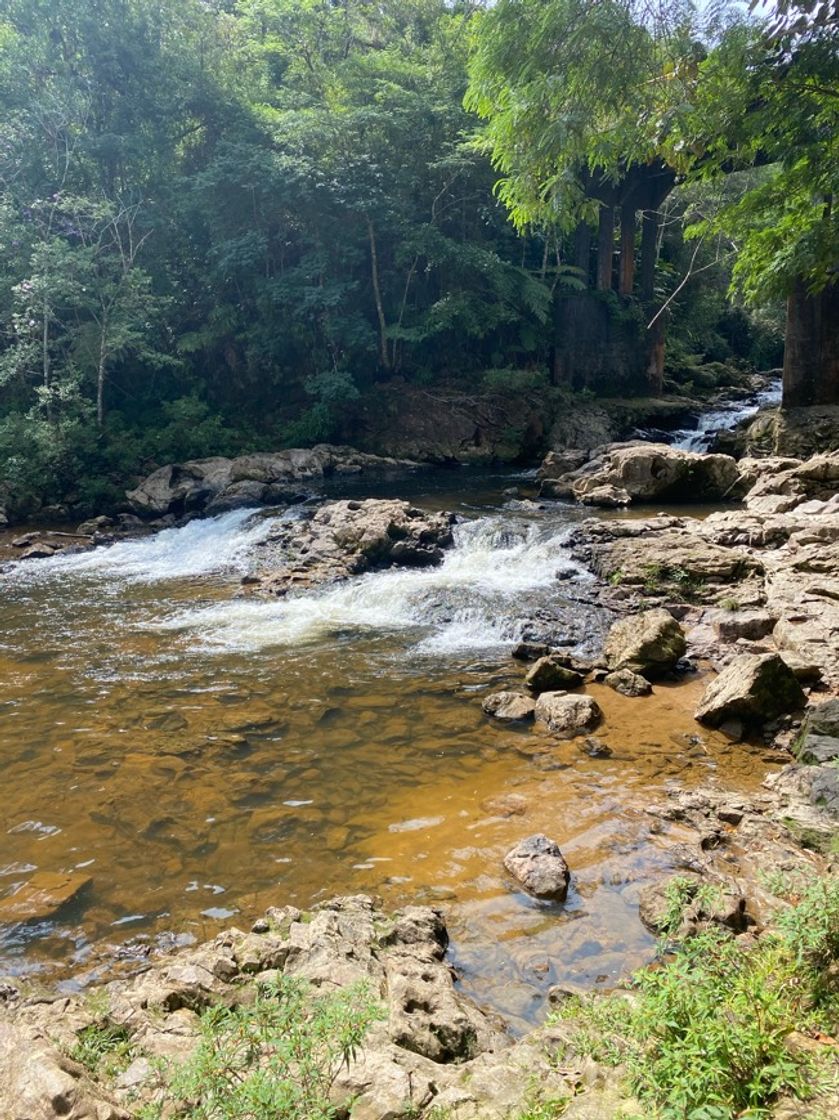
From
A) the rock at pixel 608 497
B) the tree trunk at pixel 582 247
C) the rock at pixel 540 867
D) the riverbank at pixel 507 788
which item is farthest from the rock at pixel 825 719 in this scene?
the tree trunk at pixel 582 247

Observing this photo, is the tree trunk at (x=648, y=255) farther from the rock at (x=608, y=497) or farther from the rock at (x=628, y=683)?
the rock at (x=628, y=683)

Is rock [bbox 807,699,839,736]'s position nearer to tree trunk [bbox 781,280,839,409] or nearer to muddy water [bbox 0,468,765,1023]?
muddy water [bbox 0,468,765,1023]

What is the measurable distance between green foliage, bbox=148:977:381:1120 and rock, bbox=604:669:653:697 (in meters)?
4.88

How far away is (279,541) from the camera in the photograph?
14.1m

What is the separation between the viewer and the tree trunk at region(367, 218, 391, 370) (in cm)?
2191

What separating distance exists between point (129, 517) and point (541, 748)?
43.9ft

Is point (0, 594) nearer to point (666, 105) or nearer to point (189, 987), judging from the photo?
point (189, 987)

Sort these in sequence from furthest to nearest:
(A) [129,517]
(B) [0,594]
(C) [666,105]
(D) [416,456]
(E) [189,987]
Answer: (D) [416,456]
(A) [129,517]
(B) [0,594]
(C) [666,105]
(E) [189,987]

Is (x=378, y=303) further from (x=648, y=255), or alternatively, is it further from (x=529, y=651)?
(x=529, y=651)

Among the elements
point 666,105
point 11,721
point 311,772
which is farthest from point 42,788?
point 666,105

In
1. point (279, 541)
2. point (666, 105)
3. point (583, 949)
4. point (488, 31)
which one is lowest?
point (583, 949)

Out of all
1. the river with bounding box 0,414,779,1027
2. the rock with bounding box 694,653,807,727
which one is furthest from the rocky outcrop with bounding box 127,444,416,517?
the rock with bounding box 694,653,807,727

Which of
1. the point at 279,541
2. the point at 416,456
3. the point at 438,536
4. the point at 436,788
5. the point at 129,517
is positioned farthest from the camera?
the point at 416,456

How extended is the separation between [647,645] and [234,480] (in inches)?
510
